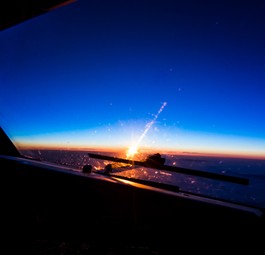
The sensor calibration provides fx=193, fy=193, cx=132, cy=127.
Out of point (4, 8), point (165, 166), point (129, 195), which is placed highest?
point (4, 8)

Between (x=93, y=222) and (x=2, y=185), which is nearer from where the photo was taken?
(x=93, y=222)

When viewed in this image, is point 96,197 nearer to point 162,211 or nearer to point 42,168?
point 162,211

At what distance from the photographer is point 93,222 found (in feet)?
6.63

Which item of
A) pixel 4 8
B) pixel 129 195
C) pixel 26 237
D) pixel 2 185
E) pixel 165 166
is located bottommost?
pixel 26 237

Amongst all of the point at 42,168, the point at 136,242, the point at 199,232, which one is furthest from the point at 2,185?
the point at 199,232

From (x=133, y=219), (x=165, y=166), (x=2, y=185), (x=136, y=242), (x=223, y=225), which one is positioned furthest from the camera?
(x=2, y=185)

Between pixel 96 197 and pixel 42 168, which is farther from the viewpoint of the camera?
pixel 42 168

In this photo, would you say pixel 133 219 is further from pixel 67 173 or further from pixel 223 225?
pixel 67 173

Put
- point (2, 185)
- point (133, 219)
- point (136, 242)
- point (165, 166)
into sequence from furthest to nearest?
point (2, 185) < point (165, 166) < point (133, 219) < point (136, 242)

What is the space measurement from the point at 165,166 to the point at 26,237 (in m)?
1.52

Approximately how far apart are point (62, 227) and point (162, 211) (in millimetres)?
1050

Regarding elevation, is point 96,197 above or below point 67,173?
below

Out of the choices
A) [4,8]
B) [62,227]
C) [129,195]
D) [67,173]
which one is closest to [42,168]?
[67,173]

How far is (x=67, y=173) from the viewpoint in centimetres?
257
